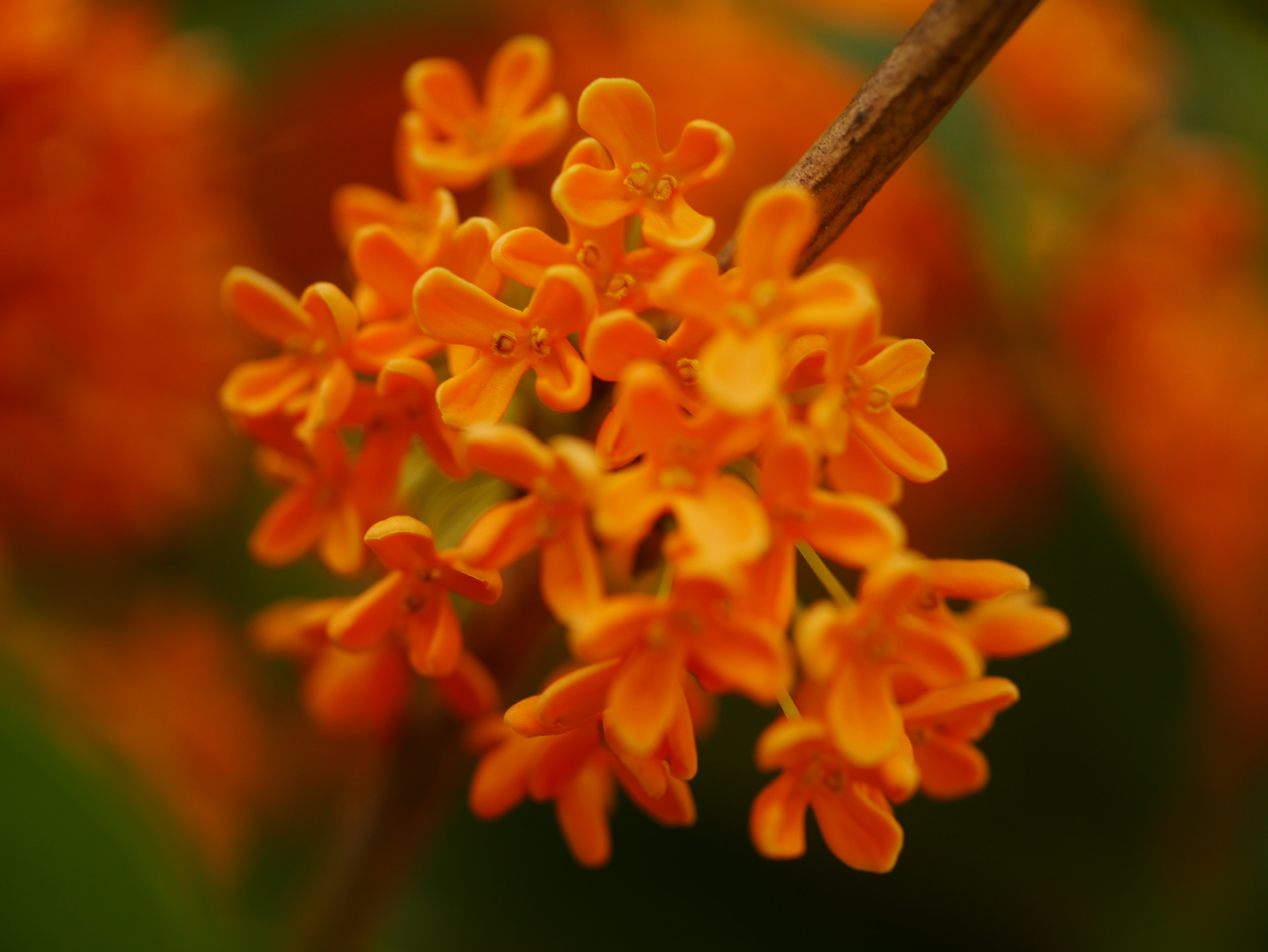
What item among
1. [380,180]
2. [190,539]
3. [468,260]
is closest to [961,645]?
[468,260]

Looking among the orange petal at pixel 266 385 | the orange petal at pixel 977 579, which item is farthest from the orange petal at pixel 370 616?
the orange petal at pixel 977 579

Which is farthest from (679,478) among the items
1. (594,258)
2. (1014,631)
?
(1014,631)

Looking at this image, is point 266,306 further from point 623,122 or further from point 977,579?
point 977,579

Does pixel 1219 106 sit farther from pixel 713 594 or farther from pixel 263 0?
pixel 713 594

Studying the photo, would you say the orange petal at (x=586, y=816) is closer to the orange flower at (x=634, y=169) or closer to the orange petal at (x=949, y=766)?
the orange petal at (x=949, y=766)

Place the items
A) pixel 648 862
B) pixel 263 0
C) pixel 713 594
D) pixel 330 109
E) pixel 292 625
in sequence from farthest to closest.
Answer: pixel 330 109
pixel 263 0
pixel 648 862
pixel 292 625
pixel 713 594
